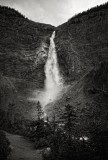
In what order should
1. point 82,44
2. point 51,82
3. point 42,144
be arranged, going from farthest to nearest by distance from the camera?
point 82,44, point 51,82, point 42,144

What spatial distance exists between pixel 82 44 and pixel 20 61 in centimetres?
1488

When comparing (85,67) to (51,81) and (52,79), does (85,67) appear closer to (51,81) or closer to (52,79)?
(52,79)

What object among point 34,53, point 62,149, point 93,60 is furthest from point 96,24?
point 62,149

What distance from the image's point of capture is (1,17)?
181ft

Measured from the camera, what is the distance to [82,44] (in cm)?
4869

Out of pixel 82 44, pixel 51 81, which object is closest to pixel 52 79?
pixel 51 81

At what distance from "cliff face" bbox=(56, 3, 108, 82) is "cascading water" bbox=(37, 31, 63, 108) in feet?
4.37

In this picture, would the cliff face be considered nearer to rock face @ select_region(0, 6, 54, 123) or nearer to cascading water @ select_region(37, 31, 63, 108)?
cascading water @ select_region(37, 31, 63, 108)

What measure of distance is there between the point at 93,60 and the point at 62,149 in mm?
31628

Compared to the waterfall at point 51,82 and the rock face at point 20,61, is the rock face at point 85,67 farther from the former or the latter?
the rock face at point 20,61

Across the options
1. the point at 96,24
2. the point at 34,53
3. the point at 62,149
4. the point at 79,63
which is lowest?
the point at 62,149

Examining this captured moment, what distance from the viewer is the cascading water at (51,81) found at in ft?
125

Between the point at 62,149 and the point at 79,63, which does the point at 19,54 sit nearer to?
the point at 79,63

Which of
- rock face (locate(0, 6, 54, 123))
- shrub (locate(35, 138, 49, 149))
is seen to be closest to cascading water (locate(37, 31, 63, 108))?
rock face (locate(0, 6, 54, 123))
